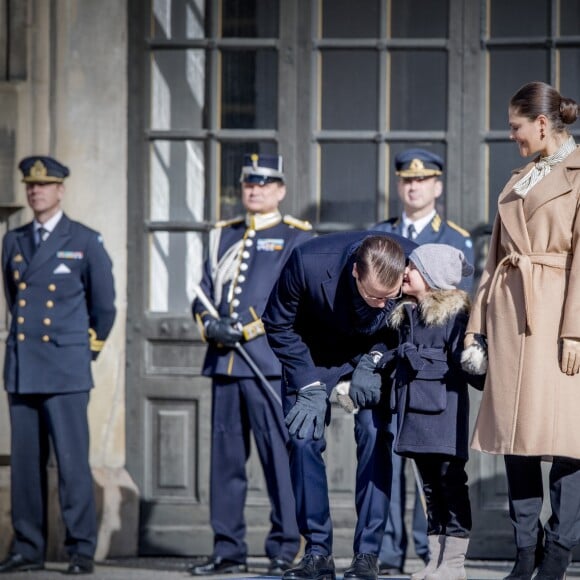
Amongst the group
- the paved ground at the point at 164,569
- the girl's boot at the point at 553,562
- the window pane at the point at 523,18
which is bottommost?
the paved ground at the point at 164,569

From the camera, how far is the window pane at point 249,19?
25.6 feet

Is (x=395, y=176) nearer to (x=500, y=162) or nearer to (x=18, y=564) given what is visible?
(x=500, y=162)

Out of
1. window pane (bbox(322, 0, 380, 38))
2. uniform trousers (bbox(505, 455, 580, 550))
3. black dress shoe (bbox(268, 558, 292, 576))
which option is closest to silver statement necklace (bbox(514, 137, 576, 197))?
uniform trousers (bbox(505, 455, 580, 550))

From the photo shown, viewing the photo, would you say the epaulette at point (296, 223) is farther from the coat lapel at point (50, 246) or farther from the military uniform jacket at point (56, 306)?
the coat lapel at point (50, 246)

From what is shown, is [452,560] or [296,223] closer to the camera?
[452,560]

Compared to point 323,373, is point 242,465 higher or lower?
lower

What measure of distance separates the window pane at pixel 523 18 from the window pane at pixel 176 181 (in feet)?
5.64

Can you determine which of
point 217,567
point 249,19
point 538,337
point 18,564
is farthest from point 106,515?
point 538,337

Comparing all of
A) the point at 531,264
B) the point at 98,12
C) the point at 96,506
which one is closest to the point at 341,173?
the point at 98,12

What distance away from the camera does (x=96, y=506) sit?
7574mm

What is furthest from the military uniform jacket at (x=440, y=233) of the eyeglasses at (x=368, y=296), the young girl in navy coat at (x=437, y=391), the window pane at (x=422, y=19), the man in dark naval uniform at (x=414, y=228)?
the eyeglasses at (x=368, y=296)

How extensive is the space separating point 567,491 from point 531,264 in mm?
815

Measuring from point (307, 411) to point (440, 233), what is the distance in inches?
73.1

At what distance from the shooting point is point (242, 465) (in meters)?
7.13
